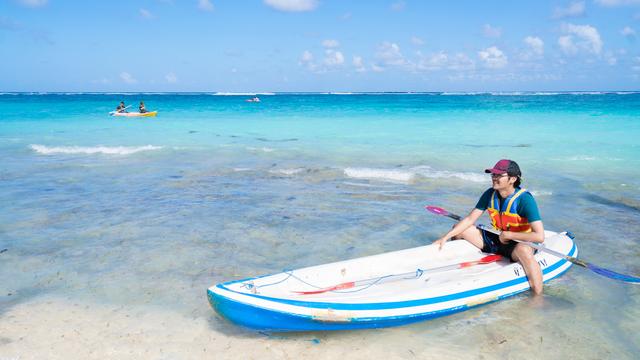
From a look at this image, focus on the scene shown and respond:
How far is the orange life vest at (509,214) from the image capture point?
19.9 feet

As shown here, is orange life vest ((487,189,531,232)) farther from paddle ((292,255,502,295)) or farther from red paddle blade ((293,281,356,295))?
red paddle blade ((293,281,356,295))

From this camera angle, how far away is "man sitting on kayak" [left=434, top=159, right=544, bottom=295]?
19.3 feet

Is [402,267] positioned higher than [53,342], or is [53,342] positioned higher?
[402,267]

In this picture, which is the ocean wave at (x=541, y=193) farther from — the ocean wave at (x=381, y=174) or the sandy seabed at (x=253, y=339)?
the sandy seabed at (x=253, y=339)

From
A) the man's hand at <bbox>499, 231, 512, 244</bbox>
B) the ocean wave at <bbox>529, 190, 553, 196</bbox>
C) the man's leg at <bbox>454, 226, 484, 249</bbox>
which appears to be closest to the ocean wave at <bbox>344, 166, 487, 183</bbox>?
the ocean wave at <bbox>529, 190, 553, 196</bbox>

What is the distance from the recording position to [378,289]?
5727 millimetres

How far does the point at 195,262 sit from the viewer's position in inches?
285

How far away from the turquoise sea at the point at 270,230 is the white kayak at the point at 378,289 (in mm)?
216

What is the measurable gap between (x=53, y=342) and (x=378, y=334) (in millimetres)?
3290

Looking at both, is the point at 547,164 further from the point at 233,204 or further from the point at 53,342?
the point at 53,342

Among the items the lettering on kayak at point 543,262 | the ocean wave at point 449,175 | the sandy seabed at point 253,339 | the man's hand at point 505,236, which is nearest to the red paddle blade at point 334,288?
the sandy seabed at point 253,339

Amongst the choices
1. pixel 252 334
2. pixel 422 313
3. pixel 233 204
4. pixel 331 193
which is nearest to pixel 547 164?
pixel 331 193

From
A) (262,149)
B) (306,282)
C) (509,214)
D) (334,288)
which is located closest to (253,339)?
(306,282)

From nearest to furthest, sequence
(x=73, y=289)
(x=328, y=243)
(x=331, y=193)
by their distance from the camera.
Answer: (x=73, y=289), (x=328, y=243), (x=331, y=193)
